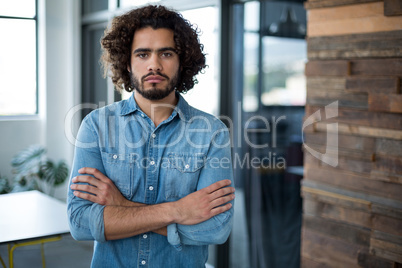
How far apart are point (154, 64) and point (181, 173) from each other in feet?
1.36

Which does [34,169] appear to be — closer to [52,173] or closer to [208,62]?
[52,173]

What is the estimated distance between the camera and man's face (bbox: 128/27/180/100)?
180 centimetres

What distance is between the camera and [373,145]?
2.36m

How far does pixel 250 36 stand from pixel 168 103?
152 centimetres

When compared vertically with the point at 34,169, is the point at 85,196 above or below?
above

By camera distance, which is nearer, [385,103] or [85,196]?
[85,196]

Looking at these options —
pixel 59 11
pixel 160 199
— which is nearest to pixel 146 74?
pixel 160 199

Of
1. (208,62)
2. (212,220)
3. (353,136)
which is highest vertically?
(208,62)

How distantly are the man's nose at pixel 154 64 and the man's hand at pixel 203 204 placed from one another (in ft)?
1.56

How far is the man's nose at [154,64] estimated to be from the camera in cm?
178

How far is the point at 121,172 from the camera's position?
71.2 inches

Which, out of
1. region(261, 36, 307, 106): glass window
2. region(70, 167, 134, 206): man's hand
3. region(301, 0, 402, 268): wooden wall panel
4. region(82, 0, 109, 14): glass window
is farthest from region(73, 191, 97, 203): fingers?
region(82, 0, 109, 14): glass window

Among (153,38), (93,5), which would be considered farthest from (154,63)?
(93,5)

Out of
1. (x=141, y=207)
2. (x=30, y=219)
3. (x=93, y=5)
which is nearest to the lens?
(x=141, y=207)
